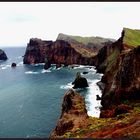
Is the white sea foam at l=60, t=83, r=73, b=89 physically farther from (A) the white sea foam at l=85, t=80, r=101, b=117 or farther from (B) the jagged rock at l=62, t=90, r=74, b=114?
(B) the jagged rock at l=62, t=90, r=74, b=114

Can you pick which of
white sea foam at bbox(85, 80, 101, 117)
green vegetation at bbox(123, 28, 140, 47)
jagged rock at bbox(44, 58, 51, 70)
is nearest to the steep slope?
white sea foam at bbox(85, 80, 101, 117)

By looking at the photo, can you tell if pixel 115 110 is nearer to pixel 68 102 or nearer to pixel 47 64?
pixel 68 102

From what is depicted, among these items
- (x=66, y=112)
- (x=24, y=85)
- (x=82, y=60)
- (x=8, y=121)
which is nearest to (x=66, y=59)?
(x=82, y=60)

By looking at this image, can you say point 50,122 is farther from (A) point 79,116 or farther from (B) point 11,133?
(A) point 79,116

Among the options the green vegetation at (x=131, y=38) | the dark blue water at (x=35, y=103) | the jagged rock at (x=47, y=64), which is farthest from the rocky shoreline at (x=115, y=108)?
the jagged rock at (x=47, y=64)

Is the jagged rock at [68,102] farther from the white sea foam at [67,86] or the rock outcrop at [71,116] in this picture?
the white sea foam at [67,86]
